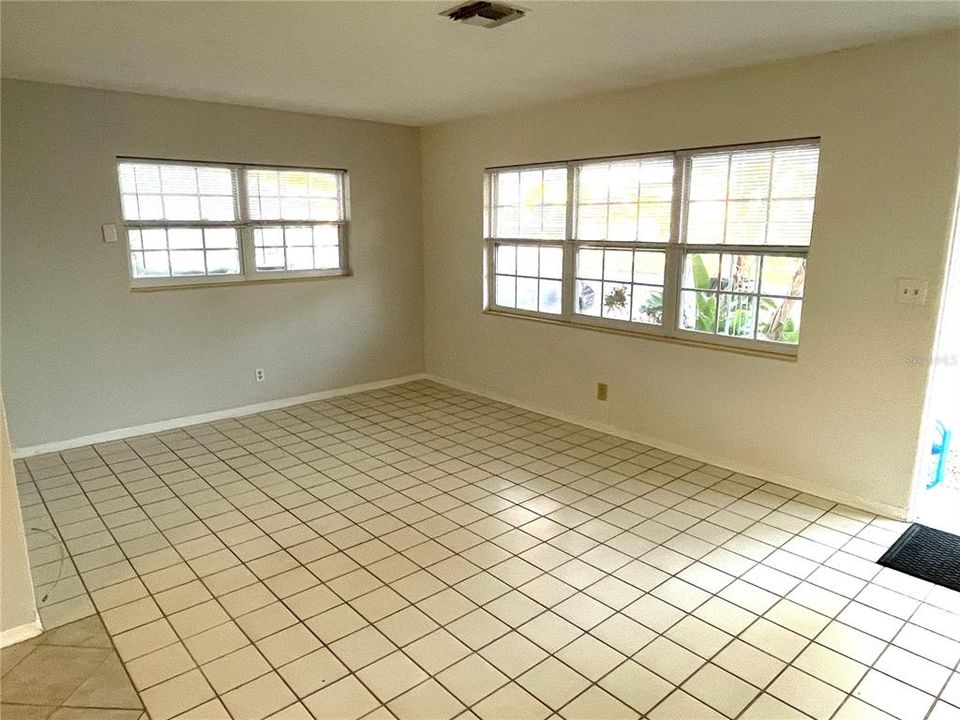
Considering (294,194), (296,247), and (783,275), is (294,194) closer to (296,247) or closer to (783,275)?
(296,247)

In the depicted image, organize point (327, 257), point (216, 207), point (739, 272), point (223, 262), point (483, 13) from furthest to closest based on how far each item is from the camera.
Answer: point (327, 257) → point (223, 262) → point (216, 207) → point (739, 272) → point (483, 13)

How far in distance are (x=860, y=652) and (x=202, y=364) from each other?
442 cm

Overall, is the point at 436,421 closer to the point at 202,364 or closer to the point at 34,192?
the point at 202,364

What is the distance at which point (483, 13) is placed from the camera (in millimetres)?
2543

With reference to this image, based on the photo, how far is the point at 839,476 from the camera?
341cm

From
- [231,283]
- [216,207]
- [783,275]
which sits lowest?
[231,283]

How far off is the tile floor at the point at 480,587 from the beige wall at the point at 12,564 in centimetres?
15

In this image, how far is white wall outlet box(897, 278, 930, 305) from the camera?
299 centimetres

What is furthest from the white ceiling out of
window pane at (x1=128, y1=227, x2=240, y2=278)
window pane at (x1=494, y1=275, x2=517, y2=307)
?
window pane at (x1=494, y1=275, x2=517, y2=307)

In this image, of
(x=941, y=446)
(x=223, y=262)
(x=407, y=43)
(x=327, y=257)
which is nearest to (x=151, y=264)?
(x=223, y=262)

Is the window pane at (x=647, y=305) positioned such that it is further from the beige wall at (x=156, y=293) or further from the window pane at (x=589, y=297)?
the beige wall at (x=156, y=293)

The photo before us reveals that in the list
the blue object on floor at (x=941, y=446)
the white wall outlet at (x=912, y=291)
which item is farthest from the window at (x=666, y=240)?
the blue object on floor at (x=941, y=446)

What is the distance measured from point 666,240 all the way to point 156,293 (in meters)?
3.58

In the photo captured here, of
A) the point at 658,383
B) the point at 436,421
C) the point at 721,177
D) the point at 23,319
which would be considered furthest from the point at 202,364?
the point at 721,177
